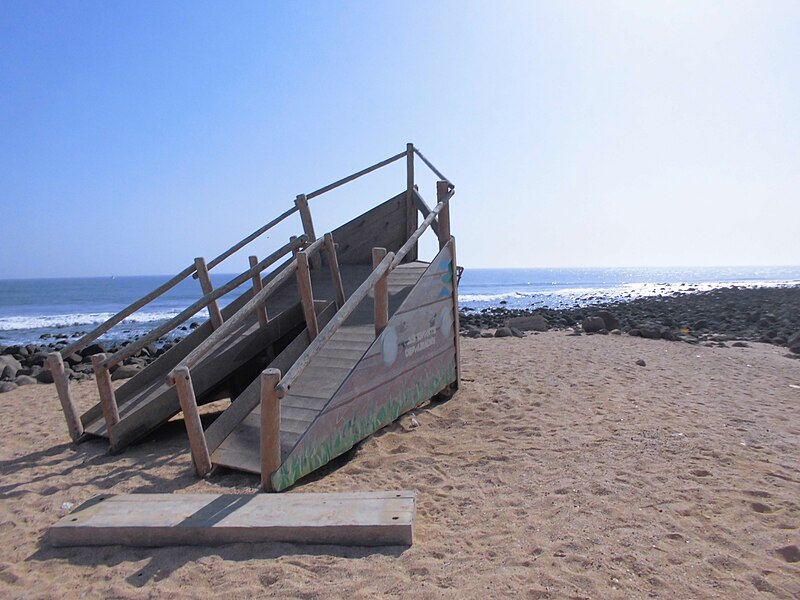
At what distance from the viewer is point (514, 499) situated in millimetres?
3697

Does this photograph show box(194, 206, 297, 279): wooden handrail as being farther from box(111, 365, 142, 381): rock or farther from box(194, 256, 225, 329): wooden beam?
box(111, 365, 142, 381): rock

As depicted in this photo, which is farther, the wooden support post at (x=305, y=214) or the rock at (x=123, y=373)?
the rock at (x=123, y=373)

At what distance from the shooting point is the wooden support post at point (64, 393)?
5211mm

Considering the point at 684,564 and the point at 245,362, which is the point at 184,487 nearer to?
the point at 245,362

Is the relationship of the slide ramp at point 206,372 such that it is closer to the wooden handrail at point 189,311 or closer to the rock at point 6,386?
the wooden handrail at point 189,311

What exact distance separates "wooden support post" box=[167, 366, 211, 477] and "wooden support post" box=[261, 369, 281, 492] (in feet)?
2.10

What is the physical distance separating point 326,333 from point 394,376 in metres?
1.24

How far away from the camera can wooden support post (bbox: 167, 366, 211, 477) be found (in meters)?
4.03

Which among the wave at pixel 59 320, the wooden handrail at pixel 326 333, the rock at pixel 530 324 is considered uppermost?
the wooden handrail at pixel 326 333

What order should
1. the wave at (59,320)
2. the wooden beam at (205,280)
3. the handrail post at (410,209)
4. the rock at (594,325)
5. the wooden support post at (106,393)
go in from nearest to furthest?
the wooden support post at (106,393) < the wooden beam at (205,280) < the handrail post at (410,209) < the rock at (594,325) < the wave at (59,320)

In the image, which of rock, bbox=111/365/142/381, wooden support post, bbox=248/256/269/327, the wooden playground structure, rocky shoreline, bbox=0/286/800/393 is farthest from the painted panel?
rocky shoreline, bbox=0/286/800/393

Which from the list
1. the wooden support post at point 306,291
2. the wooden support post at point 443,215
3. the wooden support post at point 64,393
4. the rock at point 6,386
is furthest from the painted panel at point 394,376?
the rock at point 6,386

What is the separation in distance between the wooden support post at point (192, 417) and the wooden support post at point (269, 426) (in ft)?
2.10

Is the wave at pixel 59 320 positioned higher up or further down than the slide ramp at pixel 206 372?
further down
